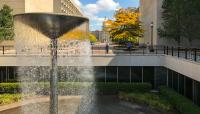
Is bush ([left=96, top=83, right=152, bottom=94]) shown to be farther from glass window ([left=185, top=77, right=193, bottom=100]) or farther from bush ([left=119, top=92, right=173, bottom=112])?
glass window ([left=185, top=77, right=193, bottom=100])

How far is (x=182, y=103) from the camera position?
2020 centimetres

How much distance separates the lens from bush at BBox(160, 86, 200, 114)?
60.3 ft

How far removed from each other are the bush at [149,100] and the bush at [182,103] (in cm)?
47

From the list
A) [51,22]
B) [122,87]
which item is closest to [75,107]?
[122,87]

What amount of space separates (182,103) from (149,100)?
162 inches

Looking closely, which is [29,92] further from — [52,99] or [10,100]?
[52,99]

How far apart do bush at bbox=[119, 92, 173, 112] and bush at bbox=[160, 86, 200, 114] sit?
466mm

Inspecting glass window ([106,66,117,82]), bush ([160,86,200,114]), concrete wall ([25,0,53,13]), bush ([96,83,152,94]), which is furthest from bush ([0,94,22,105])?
concrete wall ([25,0,53,13])

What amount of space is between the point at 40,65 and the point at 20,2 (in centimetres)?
3302

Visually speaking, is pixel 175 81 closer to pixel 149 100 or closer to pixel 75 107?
pixel 149 100

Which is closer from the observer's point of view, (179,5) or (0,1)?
(179,5)

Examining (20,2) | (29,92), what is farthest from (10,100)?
(20,2)

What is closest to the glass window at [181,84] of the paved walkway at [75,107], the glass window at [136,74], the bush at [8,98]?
the paved walkway at [75,107]

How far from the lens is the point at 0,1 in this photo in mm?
60000
